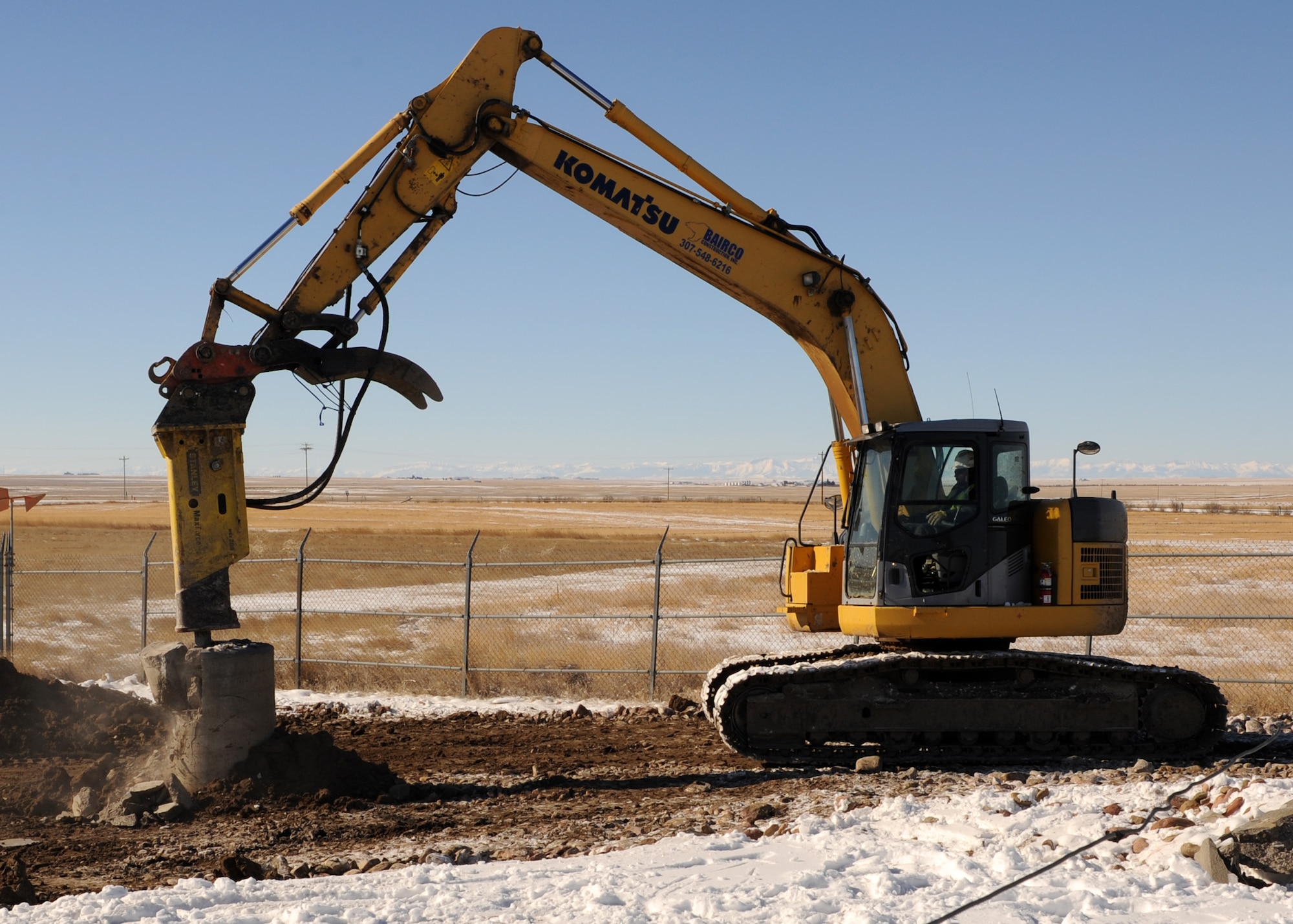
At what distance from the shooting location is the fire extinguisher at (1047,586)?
927cm

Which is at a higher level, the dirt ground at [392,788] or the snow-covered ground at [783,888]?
the snow-covered ground at [783,888]

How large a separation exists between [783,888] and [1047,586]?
4.30 m

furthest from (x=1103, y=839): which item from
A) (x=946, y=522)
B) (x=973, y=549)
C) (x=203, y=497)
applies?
(x=203, y=497)

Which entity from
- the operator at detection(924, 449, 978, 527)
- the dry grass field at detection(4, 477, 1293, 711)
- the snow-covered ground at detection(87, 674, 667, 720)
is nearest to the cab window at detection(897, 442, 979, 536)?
the operator at detection(924, 449, 978, 527)

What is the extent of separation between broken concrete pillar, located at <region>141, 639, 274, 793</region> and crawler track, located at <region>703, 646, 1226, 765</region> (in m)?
3.65

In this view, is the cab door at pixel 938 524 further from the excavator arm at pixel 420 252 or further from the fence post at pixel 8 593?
the fence post at pixel 8 593

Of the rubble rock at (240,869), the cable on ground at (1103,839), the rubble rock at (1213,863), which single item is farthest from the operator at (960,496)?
the rubble rock at (240,869)

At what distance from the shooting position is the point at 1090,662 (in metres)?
9.27

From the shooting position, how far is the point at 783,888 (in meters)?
6.02

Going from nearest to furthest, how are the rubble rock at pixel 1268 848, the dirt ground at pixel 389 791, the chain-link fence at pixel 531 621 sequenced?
the rubble rock at pixel 1268 848 → the dirt ground at pixel 389 791 → the chain-link fence at pixel 531 621

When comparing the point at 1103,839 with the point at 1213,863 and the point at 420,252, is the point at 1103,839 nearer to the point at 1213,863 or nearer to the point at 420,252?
the point at 1213,863

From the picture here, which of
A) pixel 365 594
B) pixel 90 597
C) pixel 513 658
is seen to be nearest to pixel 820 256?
pixel 513 658

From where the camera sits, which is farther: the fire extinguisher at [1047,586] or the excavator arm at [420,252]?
the fire extinguisher at [1047,586]

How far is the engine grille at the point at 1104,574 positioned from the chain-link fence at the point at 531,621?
5.01 ft
